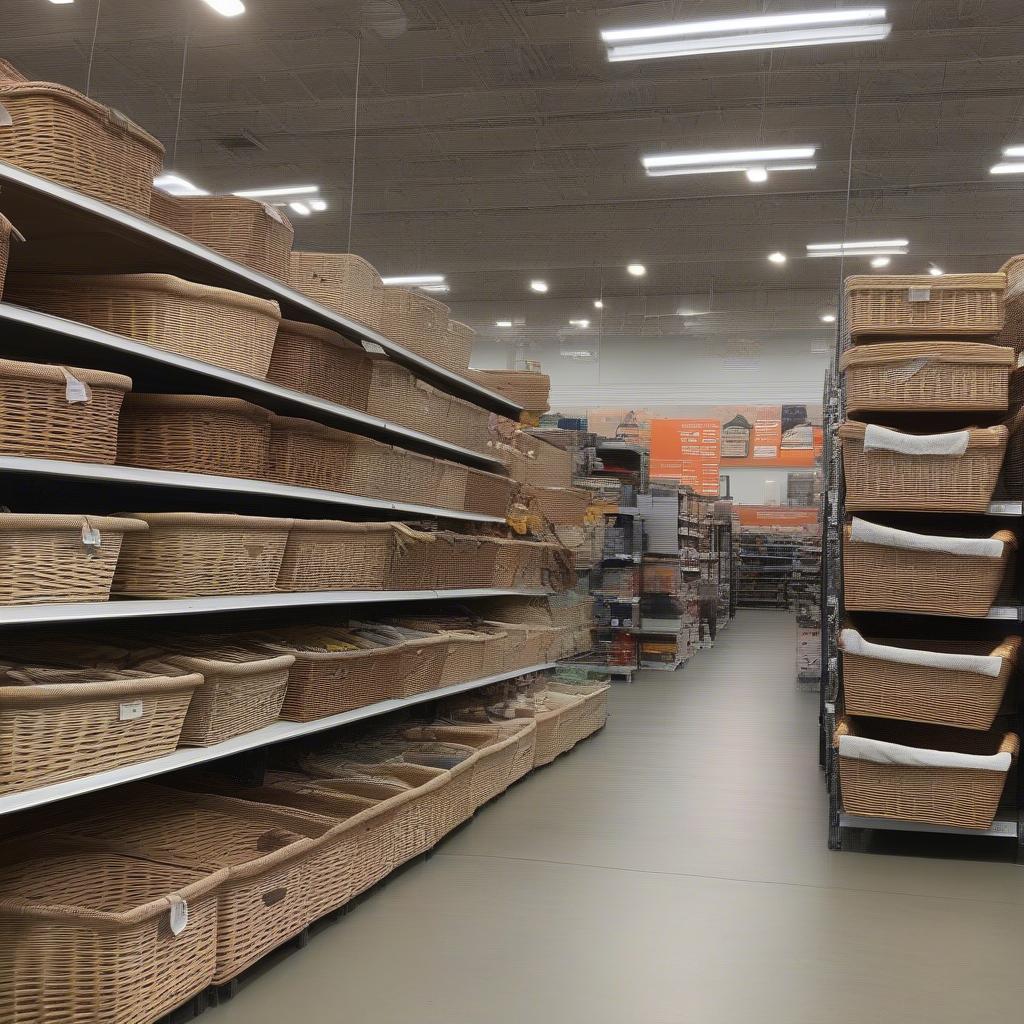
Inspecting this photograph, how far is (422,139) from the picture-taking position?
9.77 meters

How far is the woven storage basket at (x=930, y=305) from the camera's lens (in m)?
4.31

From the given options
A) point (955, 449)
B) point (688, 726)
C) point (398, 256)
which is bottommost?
point (688, 726)

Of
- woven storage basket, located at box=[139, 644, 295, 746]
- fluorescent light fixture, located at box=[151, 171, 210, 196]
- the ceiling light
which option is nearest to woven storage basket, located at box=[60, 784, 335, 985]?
woven storage basket, located at box=[139, 644, 295, 746]

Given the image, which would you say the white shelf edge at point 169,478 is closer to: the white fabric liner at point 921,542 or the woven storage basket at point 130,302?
the woven storage basket at point 130,302

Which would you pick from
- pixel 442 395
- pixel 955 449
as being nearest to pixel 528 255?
pixel 442 395

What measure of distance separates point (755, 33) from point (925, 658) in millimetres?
4914

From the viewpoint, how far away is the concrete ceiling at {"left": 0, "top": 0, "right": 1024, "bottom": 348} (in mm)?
7637

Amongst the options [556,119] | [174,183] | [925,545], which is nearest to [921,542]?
[925,545]

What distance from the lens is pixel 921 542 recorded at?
4.16 metres

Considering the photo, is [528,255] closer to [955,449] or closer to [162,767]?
[955,449]

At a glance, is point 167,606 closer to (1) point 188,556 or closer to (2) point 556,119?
(1) point 188,556

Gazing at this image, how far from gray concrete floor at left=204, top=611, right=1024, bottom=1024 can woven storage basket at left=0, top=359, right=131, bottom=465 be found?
1.45 meters

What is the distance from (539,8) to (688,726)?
17.0 ft

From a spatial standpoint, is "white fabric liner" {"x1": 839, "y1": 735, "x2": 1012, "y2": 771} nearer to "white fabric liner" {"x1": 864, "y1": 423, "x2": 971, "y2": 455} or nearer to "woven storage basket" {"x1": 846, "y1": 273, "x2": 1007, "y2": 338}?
"white fabric liner" {"x1": 864, "y1": 423, "x2": 971, "y2": 455}
